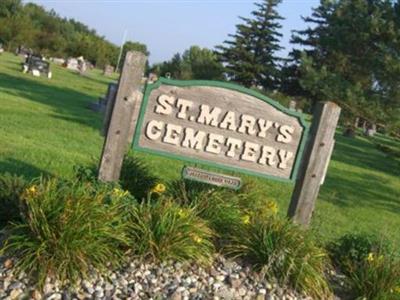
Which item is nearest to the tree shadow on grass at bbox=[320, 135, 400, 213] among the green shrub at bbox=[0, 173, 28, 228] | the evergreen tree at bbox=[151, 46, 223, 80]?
the green shrub at bbox=[0, 173, 28, 228]

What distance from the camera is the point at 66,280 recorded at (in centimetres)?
410

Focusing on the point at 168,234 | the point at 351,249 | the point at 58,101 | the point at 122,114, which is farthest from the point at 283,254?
the point at 58,101

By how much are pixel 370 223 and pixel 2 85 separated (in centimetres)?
1519

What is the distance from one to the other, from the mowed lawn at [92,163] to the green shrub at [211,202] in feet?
2.58

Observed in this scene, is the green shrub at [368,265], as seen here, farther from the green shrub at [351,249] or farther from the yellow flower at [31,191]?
the yellow flower at [31,191]

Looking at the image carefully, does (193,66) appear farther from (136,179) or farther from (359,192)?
(136,179)

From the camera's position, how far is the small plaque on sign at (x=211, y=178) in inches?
225

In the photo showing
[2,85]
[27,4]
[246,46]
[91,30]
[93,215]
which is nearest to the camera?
[93,215]

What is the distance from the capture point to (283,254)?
4.75 meters

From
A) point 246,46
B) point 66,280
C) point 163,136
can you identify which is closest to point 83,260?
point 66,280

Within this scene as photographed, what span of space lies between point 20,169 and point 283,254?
4.64 meters

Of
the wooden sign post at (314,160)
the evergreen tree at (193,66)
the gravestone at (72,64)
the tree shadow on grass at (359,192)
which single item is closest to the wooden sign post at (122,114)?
the wooden sign post at (314,160)

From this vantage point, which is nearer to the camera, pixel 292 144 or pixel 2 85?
pixel 292 144

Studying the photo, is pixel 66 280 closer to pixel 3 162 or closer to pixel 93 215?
pixel 93 215
